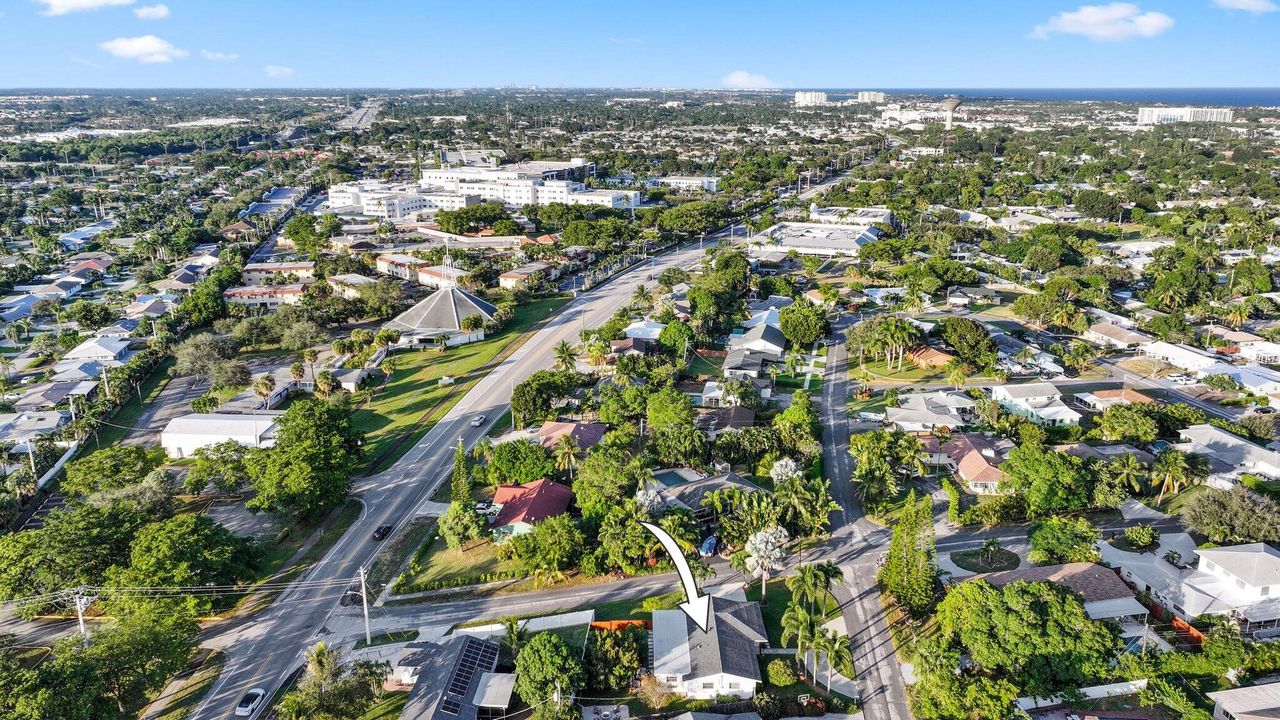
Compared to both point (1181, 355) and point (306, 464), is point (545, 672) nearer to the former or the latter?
point (306, 464)

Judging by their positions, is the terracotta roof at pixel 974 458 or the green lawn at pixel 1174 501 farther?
the terracotta roof at pixel 974 458

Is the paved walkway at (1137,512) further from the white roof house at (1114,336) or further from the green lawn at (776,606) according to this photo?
the white roof house at (1114,336)

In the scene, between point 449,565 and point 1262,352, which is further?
point 1262,352

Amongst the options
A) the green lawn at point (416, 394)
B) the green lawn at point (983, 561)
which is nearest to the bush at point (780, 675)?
the green lawn at point (983, 561)

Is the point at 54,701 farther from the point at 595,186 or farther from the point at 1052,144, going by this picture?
the point at 1052,144

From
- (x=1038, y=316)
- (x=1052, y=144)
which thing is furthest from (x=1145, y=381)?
(x=1052, y=144)

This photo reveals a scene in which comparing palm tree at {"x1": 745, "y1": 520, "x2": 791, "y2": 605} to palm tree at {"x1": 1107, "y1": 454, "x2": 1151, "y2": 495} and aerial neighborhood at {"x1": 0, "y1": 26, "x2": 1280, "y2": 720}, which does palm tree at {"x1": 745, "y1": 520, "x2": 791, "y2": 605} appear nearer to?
aerial neighborhood at {"x1": 0, "y1": 26, "x2": 1280, "y2": 720}

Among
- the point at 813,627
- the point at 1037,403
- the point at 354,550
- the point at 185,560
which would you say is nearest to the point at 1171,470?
the point at 1037,403
